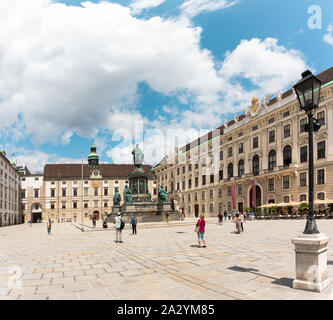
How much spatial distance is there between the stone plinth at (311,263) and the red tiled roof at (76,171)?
7998 cm

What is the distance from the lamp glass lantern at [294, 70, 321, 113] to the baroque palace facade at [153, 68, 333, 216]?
116ft

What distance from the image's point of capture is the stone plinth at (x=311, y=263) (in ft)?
18.8

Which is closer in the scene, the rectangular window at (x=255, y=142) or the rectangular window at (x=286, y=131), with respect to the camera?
the rectangular window at (x=286, y=131)

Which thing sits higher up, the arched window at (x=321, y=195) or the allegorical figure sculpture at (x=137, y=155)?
the allegorical figure sculpture at (x=137, y=155)

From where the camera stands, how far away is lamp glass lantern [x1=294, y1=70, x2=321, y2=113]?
6.58 meters

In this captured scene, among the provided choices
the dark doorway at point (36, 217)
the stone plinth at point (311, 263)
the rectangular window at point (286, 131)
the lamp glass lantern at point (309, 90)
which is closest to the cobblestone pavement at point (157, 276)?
the stone plinth at point (311, 263)

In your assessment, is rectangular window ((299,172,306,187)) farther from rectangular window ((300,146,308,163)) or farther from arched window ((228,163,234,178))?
arched window ((228,163,234,178))

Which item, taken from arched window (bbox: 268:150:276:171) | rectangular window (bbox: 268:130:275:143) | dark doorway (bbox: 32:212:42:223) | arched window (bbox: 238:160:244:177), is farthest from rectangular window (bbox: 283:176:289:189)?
dark doorway (bbox: 32:212:42:223)

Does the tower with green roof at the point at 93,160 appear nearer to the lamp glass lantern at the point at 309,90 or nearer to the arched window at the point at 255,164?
the arched window at the point at 255,164

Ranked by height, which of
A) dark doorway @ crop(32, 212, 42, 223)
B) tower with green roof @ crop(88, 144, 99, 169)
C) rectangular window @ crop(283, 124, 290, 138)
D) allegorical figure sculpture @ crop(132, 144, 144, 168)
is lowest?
dark doorway @ crop(32, 212, 42, 223)

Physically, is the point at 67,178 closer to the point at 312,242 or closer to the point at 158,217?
the point at 158,217

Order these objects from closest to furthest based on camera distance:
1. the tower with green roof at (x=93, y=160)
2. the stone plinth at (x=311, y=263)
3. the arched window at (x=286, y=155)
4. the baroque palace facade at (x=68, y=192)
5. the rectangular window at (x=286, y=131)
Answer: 1. the stone plinth at (x=311, y=263)
2. the arched window at (x=286, y=155)
3. the rectangular window at (x=286, y=131)
4. the baroque palace facade at (x=68, y=192)
5. the tower with green roof at (x=93, y=160)
